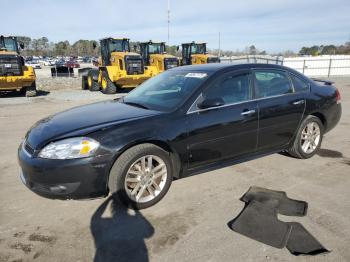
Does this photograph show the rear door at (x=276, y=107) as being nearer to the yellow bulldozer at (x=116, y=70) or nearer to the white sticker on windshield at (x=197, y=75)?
the white sticker on windshield at (x=197, y=75)

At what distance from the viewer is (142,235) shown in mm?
3068

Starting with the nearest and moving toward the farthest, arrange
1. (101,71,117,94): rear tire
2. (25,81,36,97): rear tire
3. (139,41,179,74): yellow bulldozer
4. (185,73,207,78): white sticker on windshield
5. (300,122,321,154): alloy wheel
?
(185,73,207,78): white sticker on windshield → (300,122,321,154): alloy wheel → (25,81,36,97): rear tire → (101,71,117,94): rear tire → (139,41,179,74): yellow bulldozer

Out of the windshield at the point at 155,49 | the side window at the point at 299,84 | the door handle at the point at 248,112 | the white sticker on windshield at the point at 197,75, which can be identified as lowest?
the door handle at the point at 248,112

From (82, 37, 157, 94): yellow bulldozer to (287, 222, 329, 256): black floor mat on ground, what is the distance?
13.1 metres

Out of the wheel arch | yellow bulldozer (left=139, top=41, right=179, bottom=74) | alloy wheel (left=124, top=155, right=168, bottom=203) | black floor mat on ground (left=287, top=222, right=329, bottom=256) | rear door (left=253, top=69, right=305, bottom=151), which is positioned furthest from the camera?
yellow bulldozer (left=139, top=41, right=179, bottom=74)

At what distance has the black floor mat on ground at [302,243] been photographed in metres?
Result: 2.76

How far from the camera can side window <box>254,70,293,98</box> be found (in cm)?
451

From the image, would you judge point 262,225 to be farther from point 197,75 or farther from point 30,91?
point 30,91

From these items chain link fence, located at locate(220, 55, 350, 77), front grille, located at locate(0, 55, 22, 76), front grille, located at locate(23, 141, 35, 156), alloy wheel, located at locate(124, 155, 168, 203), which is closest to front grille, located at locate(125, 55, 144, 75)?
front grille, located at locate(0, 55, 22, 76)

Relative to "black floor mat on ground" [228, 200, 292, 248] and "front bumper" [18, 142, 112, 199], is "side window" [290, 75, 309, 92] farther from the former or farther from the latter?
"front bumper" [18, 142, 112, 199]

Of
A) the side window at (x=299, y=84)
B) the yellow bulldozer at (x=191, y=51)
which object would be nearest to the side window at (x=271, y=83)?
the side window at (x=299, y=84)

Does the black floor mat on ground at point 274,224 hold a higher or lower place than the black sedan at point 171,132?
lower

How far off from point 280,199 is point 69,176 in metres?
2.33

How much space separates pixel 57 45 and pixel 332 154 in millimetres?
131153
